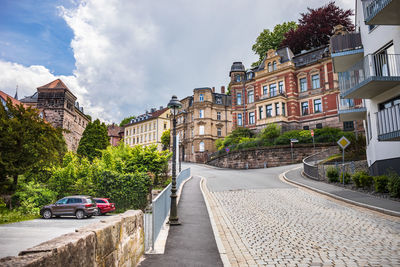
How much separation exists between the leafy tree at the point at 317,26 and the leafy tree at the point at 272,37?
246 inches

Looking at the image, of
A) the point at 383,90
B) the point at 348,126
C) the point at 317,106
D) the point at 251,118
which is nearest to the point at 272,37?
the point at 251,118

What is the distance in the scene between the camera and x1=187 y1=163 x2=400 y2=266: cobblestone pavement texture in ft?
19.1

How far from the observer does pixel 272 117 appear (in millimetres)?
41875

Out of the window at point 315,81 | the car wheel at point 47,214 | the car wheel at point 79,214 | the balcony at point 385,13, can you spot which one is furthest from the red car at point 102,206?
the window at point 315,81

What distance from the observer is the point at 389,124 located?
40.2 feet

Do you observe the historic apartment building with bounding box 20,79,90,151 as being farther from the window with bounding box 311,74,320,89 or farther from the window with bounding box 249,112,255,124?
the window with bounding box 311,74,320,89

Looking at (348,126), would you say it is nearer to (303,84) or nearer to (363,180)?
(303,84)

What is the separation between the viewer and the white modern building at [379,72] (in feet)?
40.6

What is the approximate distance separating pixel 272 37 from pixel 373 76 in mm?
44540

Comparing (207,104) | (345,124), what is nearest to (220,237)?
(345,124)

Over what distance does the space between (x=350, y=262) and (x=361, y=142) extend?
24.2m

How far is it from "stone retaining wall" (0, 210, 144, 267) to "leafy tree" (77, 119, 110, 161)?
46784mm

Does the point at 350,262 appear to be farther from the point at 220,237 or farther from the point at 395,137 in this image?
the point at 395,137

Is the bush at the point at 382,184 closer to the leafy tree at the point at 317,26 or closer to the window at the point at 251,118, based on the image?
the window at the point at 251,118
